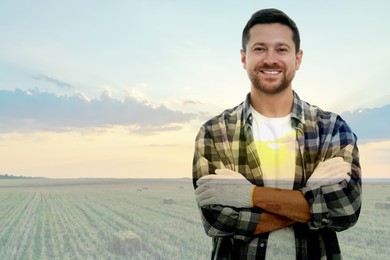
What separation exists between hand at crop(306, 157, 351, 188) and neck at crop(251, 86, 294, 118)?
0.37m

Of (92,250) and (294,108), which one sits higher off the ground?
(294,108)

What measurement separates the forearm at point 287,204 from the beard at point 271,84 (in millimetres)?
539

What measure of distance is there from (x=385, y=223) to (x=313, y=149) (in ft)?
42.8

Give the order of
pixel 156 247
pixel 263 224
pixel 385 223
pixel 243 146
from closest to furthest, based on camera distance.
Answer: pixel 263 224 → pixel 243 146 → pixel 156 247 → pixel 385 223

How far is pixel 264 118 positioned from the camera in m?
2.82

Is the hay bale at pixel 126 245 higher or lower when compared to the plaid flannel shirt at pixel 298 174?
lower

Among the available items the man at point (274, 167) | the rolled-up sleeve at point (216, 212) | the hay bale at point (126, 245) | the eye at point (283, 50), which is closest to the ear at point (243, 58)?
the man at point (274, 167)

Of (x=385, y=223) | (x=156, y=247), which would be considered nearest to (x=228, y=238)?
(x=156, y=247)

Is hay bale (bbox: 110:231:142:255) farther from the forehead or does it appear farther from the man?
the forehead

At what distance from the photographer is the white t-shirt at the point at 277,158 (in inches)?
104

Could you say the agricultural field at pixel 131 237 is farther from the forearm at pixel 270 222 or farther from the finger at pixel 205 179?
the forearm at pixel 270 222

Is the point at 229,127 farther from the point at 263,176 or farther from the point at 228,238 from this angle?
the point at 228,238

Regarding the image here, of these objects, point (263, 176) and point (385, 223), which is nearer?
point (263, 176)

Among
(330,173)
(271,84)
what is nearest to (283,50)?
(271,84)
